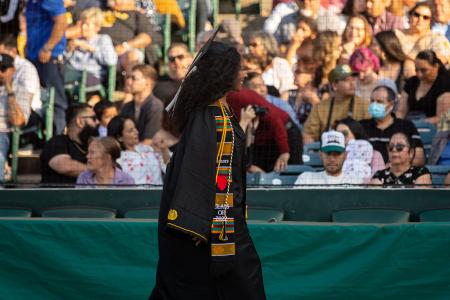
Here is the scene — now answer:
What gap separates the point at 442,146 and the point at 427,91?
59 cm

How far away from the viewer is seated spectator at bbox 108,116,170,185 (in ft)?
24.7

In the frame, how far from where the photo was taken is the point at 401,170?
6.98m

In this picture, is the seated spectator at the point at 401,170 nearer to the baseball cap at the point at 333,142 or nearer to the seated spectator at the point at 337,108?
the baseball cap at the point at 333,142

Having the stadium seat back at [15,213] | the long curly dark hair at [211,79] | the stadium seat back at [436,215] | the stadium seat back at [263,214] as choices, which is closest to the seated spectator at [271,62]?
the stadium seat back at [263,214]

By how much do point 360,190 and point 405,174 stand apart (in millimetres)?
447

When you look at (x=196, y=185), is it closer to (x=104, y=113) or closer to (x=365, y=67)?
(x=365, y=67)

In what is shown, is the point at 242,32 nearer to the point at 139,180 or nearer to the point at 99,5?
the point at 99,5

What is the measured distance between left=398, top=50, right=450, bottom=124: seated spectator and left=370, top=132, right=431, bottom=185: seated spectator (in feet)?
2.17

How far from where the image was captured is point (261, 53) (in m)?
8.30

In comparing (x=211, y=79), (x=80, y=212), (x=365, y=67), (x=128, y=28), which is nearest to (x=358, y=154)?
(x=365, y=67)

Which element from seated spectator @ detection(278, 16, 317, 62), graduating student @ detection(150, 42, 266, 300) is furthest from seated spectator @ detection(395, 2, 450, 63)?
graduating student @ detection(150, 42, 266, 300)

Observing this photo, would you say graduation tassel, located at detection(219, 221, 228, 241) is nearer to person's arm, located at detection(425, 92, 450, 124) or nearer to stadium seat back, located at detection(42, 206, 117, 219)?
stadium seat back, located at detection(42, 206, 117, 219)

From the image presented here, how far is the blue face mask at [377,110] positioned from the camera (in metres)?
7.48

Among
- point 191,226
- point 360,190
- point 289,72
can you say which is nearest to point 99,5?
point 289,72
